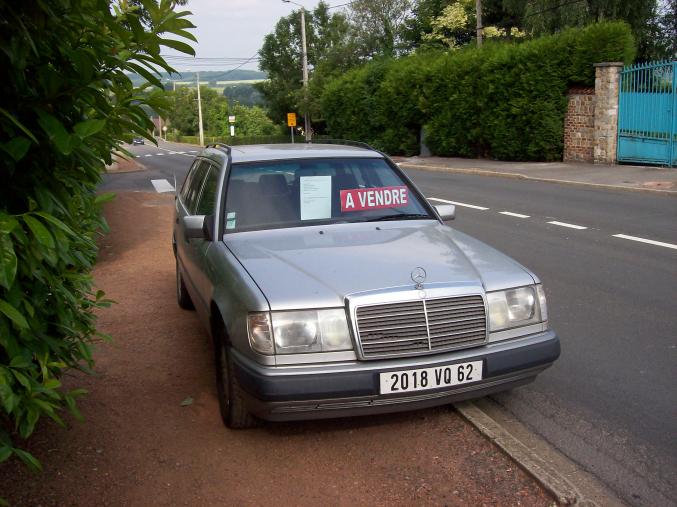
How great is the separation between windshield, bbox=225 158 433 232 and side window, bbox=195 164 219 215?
0.61 feet

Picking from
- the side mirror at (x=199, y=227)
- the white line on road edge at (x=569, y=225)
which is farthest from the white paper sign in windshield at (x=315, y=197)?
the white line on road edge at (x=569, y=225)

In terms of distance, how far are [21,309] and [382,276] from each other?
1931mm

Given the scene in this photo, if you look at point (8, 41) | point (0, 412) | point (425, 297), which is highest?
point (8, 41)

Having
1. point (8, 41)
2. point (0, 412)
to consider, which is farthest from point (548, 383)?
point (8, 41)

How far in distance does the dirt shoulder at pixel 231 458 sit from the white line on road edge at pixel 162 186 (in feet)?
54.2

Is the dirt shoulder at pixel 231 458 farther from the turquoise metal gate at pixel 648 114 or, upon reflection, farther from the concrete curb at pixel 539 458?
the turquoise metal gate at pixel 648 114

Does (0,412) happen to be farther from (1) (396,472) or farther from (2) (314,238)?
(2) (314,238)

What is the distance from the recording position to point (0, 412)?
9.92ft

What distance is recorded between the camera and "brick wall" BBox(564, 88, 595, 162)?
22.3 metres

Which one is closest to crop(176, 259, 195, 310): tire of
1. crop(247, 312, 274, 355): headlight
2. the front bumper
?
the front bumper

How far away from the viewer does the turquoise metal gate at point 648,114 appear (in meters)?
19.5

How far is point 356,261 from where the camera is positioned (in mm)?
4145

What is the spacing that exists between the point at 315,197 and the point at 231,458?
2.06 metres

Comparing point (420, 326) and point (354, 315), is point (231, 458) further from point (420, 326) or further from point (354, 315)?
point (420, 326)
